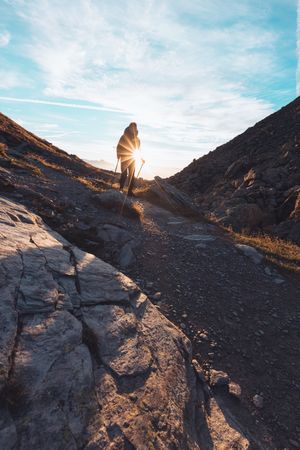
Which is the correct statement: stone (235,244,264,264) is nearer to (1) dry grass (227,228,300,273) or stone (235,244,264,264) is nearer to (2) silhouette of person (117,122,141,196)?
(1) dry grass (227,228,300,273)

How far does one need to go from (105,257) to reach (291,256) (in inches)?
327

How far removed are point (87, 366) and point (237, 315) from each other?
18.0ft

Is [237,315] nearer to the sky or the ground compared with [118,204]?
nearer to the ground

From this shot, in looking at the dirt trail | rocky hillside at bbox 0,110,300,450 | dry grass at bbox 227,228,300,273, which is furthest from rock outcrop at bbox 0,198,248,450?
dry grass at bbox 227,228,300,273

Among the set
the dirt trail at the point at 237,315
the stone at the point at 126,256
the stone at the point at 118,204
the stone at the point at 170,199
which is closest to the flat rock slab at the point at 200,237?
the dirt trail at the point at 237,315

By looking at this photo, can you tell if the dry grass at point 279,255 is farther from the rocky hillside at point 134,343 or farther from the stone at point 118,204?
the stone at point 118,204

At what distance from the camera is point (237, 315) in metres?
8.47

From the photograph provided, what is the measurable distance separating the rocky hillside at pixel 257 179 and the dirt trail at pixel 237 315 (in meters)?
9.49

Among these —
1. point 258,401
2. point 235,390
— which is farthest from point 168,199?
point 258,401

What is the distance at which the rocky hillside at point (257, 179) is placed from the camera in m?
22.0

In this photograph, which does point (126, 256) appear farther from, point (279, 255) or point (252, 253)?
point (279, 255)

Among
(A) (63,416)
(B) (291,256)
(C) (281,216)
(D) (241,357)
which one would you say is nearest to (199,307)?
(D) (241,357)

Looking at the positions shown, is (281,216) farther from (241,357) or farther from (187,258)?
(241,357)

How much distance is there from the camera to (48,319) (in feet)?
14.5
